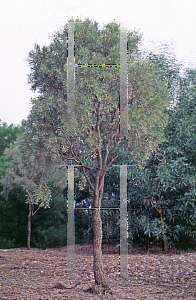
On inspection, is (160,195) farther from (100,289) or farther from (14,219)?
(14,219)

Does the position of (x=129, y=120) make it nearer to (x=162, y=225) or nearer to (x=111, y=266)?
(x=111, y=266)

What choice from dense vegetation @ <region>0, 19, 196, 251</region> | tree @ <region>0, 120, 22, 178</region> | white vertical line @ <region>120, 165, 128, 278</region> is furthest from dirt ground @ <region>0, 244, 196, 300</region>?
tree @ <region>0, 120, 22, 178</region>

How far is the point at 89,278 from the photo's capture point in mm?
6547

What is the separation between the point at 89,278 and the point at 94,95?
404cm

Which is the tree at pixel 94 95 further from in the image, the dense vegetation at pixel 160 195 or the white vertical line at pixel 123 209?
the white vertical line at pixel 123 209

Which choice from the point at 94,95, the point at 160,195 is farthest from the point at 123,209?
the point at 94,95

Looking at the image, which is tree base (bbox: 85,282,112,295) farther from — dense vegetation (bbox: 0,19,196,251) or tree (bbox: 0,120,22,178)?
tree (bbox: 0,120,22,178)

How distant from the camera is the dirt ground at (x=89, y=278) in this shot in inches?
209

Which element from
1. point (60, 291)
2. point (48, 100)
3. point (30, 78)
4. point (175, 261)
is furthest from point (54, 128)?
point (175, 261)

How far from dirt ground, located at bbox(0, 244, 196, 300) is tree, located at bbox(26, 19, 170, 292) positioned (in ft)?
2.49

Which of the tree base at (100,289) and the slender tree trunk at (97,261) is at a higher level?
the slender tree trunk at (97,261)

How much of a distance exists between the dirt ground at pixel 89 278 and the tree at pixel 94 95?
76 cm

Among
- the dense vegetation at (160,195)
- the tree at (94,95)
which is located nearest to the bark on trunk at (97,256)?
the tree at (94,95)

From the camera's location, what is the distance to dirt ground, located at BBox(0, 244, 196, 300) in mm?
5305
